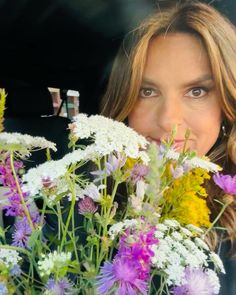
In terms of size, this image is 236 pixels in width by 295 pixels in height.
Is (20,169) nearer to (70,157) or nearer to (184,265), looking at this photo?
(70,157)

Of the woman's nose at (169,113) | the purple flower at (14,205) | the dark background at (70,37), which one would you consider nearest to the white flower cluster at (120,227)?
the purple flower at (14,205)

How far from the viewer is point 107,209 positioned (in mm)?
476

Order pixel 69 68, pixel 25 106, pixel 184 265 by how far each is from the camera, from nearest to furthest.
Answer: pixel 184 265 → pixel 69 68 → pixel 25 106

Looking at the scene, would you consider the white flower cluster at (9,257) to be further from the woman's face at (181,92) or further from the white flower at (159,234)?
the woman's face at (181,92)

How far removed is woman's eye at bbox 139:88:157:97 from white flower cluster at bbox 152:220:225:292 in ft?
1.60

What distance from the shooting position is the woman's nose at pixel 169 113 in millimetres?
872

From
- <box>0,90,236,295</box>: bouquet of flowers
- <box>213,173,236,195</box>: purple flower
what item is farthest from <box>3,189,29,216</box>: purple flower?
<box>213,173,236,195</box>: purple flower

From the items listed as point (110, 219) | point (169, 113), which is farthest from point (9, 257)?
point (169, 113)

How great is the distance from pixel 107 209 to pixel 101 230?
3 cm

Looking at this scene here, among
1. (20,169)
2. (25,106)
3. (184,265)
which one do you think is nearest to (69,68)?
(25,106)

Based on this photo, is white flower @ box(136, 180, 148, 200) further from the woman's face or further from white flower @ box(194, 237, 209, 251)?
the woman's face

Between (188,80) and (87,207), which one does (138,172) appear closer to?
(87,207)

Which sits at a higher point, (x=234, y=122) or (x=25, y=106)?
(x=234, y=122)

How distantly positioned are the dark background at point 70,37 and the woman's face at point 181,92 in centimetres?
18
